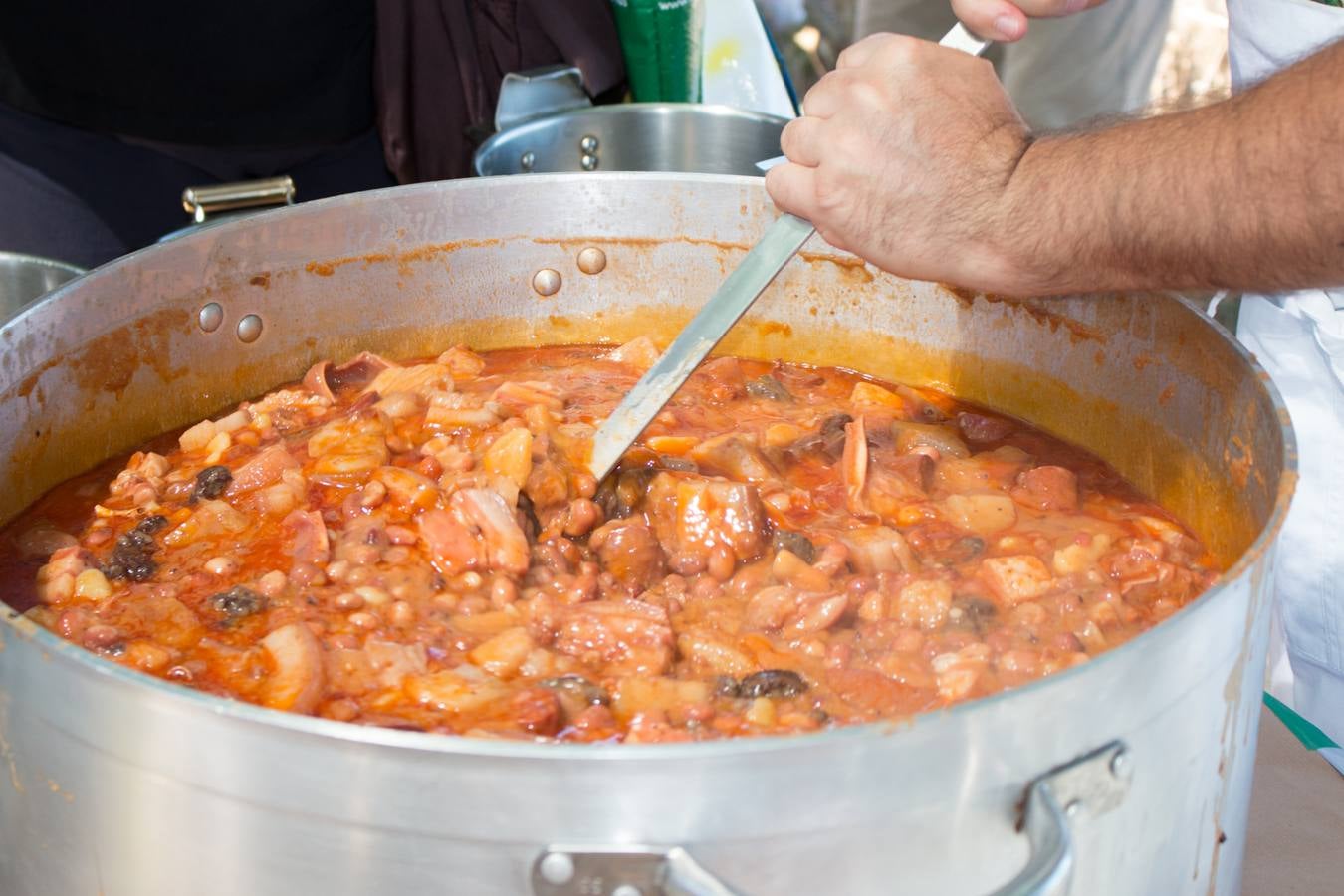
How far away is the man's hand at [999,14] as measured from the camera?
1991 millimetres

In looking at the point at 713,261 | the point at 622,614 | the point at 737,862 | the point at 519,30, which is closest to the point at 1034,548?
the point at 622,614

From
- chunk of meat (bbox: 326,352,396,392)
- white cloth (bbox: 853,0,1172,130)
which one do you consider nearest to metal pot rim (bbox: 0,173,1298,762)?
chunk of meat (bbox: 326,352,396,392)

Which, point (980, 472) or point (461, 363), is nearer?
point (980, 472)

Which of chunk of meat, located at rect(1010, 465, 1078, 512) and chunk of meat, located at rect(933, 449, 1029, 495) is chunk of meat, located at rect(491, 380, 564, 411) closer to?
chunk of meat, located at rect(933, 449, 1029, 495)

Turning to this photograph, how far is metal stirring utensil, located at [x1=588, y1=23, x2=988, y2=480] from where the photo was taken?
Result: 1.95 metres

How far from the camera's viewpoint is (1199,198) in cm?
164

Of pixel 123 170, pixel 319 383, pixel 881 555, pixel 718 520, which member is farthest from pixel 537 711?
pixel 123 170

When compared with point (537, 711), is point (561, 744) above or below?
above

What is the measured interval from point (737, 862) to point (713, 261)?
1.64 metres

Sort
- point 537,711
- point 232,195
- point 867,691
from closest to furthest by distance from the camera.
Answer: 1. point 537,711
2. point 867,691
3. point 232,195

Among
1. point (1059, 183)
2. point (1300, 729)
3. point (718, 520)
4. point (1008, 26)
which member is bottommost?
point (1300, 729)

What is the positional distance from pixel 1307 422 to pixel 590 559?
5.58 feet

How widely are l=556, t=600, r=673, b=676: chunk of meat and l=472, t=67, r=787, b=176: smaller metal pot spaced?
1.69m

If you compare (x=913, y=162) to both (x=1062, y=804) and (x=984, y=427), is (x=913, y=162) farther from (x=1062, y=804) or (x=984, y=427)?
(x=1062, y=804)
